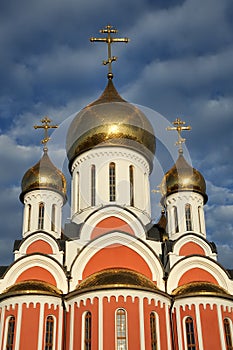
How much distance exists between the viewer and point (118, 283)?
52.0 ft

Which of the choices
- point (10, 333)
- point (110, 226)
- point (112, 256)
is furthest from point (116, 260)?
point (10, 333)

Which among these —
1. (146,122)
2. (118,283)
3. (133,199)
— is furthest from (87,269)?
(146,122)

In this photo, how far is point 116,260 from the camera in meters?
18.0

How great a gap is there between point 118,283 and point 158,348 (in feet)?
7.87

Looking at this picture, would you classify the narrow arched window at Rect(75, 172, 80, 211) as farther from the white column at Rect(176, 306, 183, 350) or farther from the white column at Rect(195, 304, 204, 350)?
the white column at Rect(195, 304, 204, 350)

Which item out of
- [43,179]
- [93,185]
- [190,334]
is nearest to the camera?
[190,334]

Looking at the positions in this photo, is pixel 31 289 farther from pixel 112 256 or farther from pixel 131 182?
pixel 131 182

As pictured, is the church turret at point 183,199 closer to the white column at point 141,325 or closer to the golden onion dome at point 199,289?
the golden onion dome at point 199,289

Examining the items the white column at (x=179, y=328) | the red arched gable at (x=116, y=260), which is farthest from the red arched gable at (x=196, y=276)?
the white column at (x=179, y=328)

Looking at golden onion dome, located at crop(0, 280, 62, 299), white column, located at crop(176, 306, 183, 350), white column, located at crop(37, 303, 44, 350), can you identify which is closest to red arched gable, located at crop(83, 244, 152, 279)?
golden onion dome, located at crop(0, 280, 62, 299)

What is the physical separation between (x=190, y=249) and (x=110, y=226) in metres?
3.38

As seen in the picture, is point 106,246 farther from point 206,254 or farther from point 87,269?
point 206,254

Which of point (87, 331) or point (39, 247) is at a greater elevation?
point (39, 247)

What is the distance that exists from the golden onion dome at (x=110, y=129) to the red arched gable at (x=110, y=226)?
3626mm
